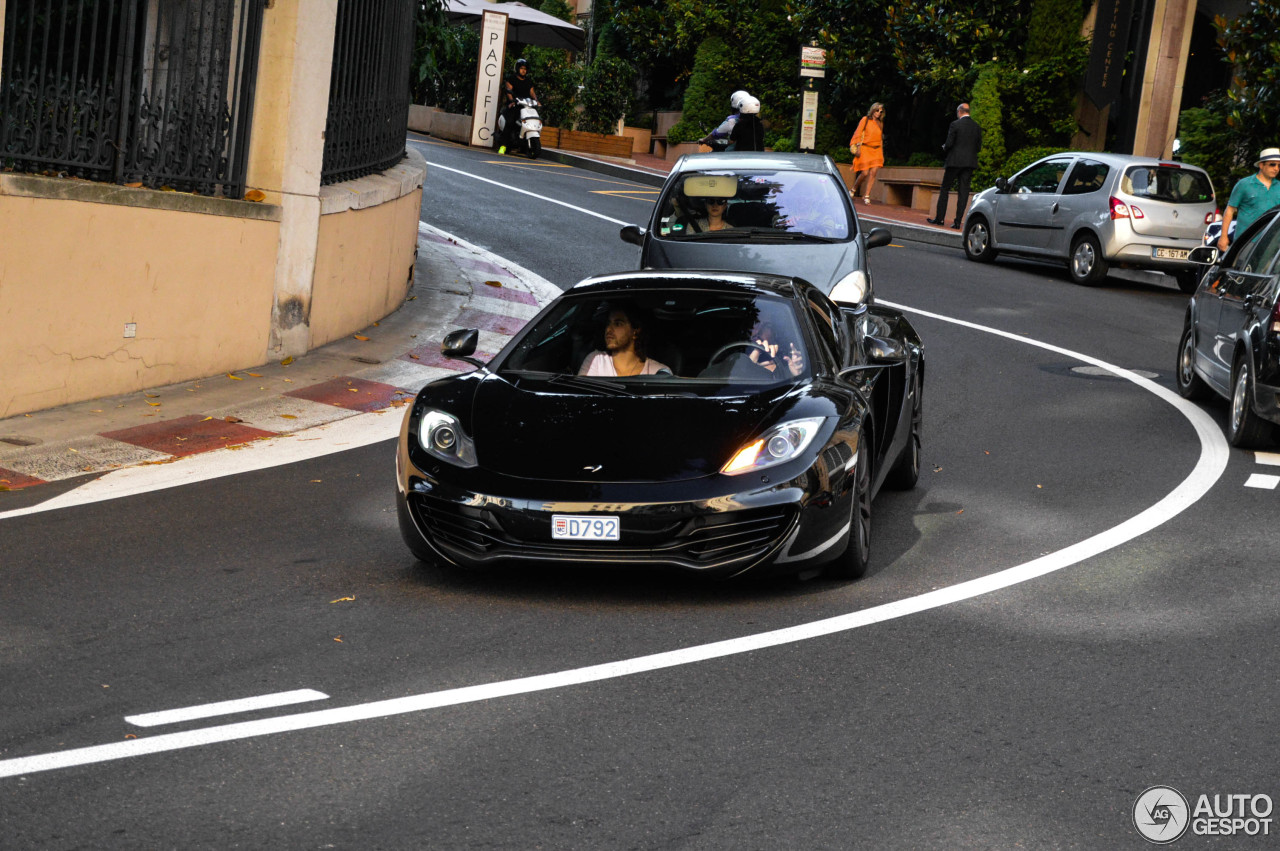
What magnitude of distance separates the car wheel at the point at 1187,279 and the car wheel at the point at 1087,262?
951mm

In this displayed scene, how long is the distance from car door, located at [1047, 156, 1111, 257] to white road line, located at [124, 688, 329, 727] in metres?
16.5

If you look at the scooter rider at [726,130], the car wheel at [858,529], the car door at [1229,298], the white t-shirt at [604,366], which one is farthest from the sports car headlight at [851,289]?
the scooter rider at [726,130]

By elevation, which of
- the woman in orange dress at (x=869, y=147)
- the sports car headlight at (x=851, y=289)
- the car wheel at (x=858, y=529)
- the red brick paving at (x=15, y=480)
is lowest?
the red brick paving at (x=15, y=480)

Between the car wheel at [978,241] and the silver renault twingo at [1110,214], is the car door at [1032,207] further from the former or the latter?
the car wheel at [978,241]

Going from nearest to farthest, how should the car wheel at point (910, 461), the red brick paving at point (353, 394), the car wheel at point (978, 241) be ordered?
the car wheel at point (910, 461) → the red brick paving at point (353, 394) → the car wheel at point (978, 241)

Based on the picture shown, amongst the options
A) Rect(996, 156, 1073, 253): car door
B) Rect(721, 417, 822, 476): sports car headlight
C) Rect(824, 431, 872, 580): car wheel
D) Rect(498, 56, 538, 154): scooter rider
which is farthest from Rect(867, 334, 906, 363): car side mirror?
Rect(498, 56, 538, 154): scooter rider

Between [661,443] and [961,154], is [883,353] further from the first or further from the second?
[961,154]

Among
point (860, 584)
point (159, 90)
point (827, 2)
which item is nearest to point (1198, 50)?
point (827, 2)

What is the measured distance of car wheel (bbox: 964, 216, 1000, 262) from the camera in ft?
71.9

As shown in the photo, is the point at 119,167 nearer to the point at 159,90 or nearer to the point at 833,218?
the point at 159,90

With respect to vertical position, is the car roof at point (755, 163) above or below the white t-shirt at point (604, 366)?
above

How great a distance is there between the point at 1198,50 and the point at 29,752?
109 feet

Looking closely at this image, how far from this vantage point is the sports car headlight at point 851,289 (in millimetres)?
11484

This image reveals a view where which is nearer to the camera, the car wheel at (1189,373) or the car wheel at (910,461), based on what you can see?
the car wheel at (910,461)
